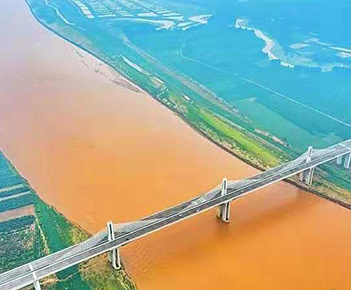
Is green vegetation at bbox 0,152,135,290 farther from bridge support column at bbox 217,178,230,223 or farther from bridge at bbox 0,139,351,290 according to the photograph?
bridge support column at bbox 217,178,230,223

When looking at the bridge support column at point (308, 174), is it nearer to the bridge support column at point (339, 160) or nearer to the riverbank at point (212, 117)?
the riverbank at point (212, 117)

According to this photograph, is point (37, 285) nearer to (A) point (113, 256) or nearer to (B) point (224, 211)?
(A) point (113, 256)

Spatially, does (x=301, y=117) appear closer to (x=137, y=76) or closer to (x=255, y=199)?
(x=255, y=199)

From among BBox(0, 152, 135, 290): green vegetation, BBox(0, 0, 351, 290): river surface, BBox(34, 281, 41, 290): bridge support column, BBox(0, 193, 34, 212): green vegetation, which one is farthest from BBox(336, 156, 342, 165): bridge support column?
BBox(34, 281, 41, 290): bridge support column

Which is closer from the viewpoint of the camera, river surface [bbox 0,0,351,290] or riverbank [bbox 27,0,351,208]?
river surface [bbox 0,0,351,290]

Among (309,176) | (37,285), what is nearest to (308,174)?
(309,176)

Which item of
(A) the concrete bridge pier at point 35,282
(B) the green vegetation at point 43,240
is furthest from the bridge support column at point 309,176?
(A) the concrete bridge pier at point 35,282
